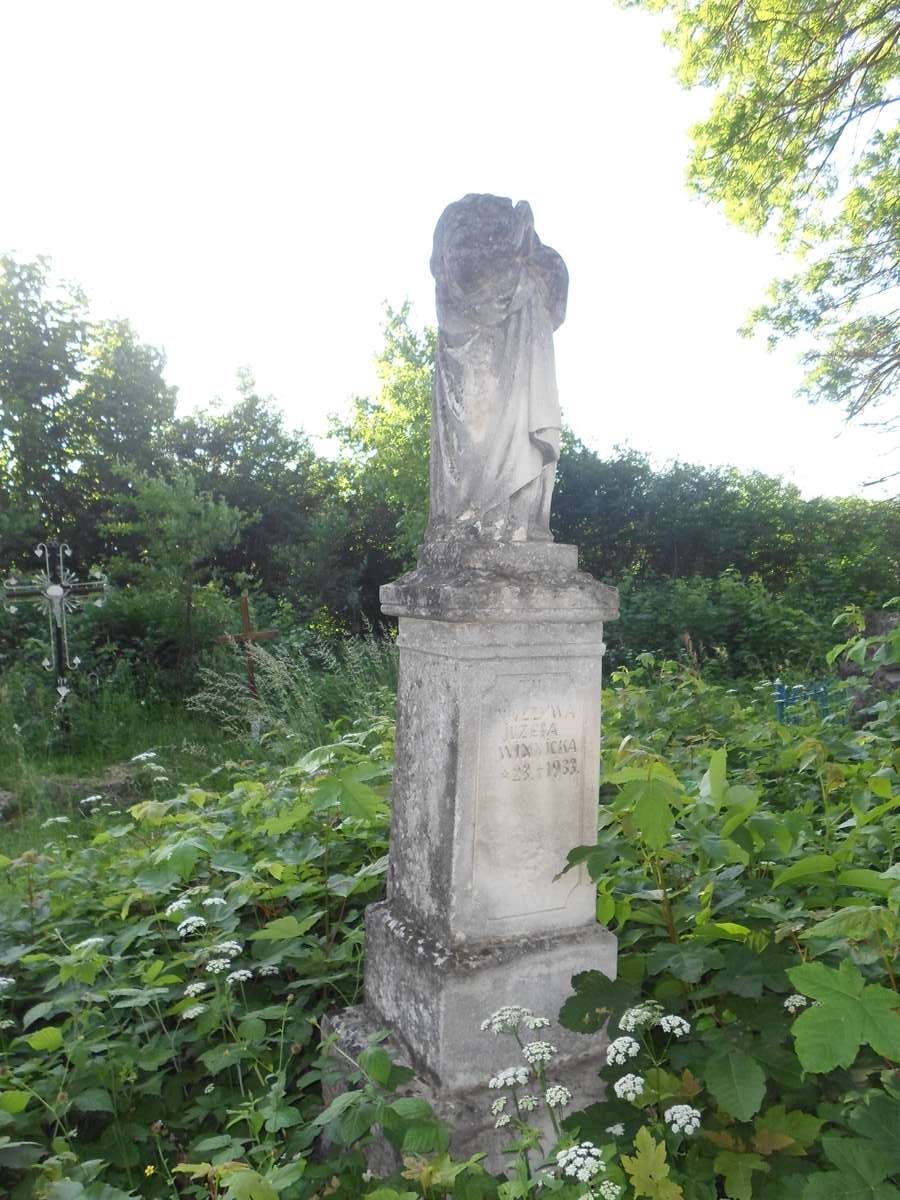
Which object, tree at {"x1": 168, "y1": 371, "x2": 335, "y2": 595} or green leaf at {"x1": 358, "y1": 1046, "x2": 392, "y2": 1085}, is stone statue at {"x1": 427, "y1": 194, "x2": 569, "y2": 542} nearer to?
green leaf at {"x1": 358, "y1": 1046, "x2": 392, "y2": 1085}

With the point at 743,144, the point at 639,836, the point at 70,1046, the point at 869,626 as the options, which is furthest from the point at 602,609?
the point at 743,144

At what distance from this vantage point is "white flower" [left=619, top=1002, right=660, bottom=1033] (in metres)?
1.90

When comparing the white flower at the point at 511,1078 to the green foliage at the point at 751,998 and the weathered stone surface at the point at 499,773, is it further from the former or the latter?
the weathered stone surface at the point at 499,773

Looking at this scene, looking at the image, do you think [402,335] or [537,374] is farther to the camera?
[402,335]

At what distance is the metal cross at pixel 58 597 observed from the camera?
8.67 metres

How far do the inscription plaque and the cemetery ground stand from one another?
19 cm

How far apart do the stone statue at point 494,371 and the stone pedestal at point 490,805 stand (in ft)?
0.55

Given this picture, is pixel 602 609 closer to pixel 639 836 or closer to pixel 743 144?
pixel 639 836

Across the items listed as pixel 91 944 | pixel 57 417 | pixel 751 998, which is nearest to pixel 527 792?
pixel 751 998

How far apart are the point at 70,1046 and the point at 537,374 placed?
243cm

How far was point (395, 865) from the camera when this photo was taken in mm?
2650

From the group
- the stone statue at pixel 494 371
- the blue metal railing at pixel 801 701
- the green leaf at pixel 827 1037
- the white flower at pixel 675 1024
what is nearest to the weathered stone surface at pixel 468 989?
the white flower at pixel 675 1024

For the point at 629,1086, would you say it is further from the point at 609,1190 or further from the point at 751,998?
the point at 751,998

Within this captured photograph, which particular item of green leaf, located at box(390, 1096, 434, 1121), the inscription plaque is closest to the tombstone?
the inscription plaque
